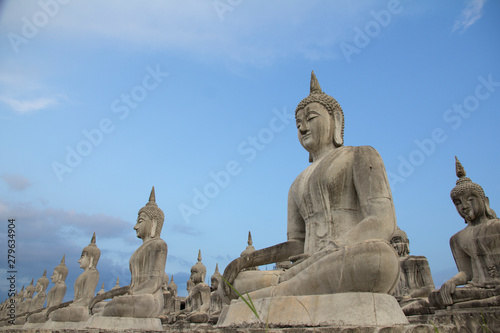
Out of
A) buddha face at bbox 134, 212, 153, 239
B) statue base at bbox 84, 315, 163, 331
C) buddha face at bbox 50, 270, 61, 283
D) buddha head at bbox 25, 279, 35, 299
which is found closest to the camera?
statue base at bbox 84, 315, 163, 331

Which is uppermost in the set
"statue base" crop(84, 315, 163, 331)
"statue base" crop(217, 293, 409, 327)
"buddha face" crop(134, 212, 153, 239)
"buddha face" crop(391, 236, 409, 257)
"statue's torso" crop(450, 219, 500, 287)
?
"buddha face" crop(134, 212, 153, 239)

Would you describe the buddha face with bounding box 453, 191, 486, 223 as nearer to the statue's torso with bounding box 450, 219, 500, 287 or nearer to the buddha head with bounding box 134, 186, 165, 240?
the statue's torso with bounding box 450, 219, 500, 287

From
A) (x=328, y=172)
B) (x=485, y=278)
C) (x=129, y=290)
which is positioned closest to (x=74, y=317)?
(x=129, y=290)

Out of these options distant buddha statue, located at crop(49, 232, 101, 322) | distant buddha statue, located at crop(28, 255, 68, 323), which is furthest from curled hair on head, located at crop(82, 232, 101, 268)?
distant buddha statue, located at crop(28, 255, 68, 323)

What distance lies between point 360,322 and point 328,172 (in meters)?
1.86

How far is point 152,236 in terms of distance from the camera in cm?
987

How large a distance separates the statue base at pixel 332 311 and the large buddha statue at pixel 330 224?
154 millimetres

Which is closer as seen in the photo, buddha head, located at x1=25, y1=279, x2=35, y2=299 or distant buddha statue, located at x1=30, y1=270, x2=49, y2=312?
distant buddha statue, located at x1=30, y1=270, x2=49, y2=312

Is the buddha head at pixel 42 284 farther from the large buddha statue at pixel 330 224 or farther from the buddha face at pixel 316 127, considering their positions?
the buddha face at pixel 316 127

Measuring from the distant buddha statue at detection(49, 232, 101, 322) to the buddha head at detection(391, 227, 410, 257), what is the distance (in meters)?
9.51

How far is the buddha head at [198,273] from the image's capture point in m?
17.6

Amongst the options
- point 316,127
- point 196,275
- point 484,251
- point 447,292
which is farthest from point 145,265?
point 196,275

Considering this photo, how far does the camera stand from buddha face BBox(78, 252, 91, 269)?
13.1 m

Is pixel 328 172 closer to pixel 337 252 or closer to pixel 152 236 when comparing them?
pixel 337 252
